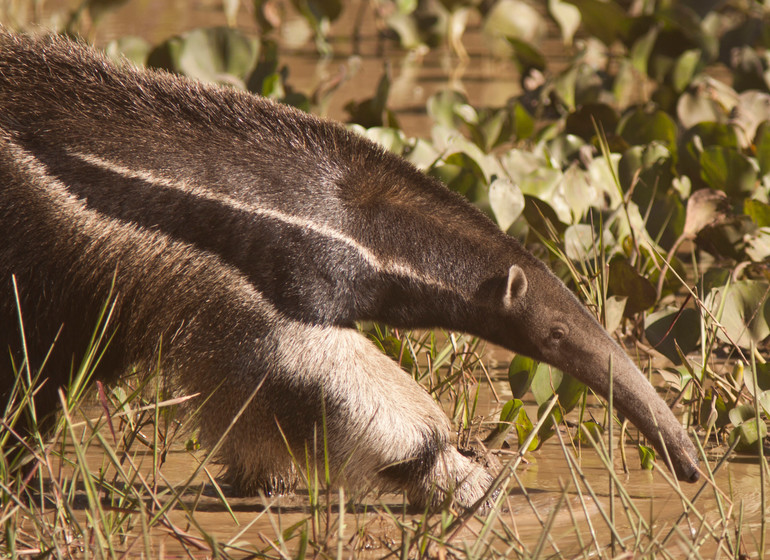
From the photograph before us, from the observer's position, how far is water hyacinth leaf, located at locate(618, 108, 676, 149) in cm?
765

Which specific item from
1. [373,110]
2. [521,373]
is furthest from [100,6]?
[521,373]

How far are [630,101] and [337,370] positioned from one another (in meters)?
7.83

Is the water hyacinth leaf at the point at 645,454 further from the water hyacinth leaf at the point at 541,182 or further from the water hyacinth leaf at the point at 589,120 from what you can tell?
the water hyacinth leaf at the point at 589,120

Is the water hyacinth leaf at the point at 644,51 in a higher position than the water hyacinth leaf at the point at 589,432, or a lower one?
higher

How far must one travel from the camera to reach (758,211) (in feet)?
20.7

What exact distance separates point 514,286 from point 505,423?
2.50 feet

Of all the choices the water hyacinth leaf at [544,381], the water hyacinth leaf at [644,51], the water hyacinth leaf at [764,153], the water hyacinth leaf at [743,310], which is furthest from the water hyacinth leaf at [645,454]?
the water hyacinth leaf at [644,51]

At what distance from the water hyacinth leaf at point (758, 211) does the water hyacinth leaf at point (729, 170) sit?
1.91 ft

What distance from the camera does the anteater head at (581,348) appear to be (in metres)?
4.30

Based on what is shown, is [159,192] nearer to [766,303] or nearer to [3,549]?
[3,549]

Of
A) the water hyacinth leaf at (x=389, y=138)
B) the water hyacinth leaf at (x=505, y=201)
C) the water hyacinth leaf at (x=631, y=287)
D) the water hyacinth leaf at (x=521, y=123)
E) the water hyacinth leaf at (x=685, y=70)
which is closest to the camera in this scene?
the water hyacinth leaf at (x=631, y=287)

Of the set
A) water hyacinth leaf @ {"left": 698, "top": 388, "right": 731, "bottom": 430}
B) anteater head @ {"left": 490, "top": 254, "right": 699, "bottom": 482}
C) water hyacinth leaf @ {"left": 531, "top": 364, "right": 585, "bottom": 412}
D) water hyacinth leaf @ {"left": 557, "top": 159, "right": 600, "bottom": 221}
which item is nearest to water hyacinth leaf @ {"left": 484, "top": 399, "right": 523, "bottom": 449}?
water hyacinth leaf @ {"left": 531, "top": 364, "right": 585, "bottom": 412}

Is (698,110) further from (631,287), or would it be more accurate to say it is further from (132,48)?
(132,48)

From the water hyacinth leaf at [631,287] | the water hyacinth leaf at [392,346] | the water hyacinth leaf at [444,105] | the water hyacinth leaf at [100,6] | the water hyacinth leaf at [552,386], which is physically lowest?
the water hyacinth leaf at [392,346]
